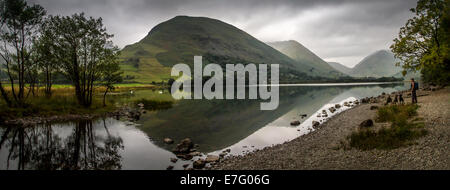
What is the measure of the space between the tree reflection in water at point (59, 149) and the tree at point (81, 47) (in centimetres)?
1506

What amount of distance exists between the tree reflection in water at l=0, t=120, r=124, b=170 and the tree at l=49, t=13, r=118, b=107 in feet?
49.4

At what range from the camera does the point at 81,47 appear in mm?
40156

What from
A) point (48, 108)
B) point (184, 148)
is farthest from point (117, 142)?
point (48, 108)

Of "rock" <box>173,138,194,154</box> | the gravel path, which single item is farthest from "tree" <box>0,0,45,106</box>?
the gravel path

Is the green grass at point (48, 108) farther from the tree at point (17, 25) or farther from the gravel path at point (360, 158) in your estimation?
the gravel path at point (360, 158)

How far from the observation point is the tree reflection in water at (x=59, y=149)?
53.7ft

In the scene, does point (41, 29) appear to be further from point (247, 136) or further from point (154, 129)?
point (247, 136)

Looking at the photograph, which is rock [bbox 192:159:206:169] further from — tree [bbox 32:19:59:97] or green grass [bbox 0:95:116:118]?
tree [bbox 32:19:59:97]

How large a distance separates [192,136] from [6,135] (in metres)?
20.9

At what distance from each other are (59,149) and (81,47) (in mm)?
26682

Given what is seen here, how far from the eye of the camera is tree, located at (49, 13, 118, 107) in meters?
38.3

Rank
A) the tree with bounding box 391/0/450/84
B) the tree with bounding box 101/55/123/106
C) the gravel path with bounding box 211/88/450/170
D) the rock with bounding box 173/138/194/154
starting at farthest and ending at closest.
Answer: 1. the tree with bounding box 101/55/123/106
2. the tree with bounding box 391/0/450/84
3. the rock with bounding box 173/138/194/154
4. the gravel path with bounding box 211/88/450/170

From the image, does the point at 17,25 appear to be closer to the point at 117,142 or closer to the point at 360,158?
the point at 117,142
